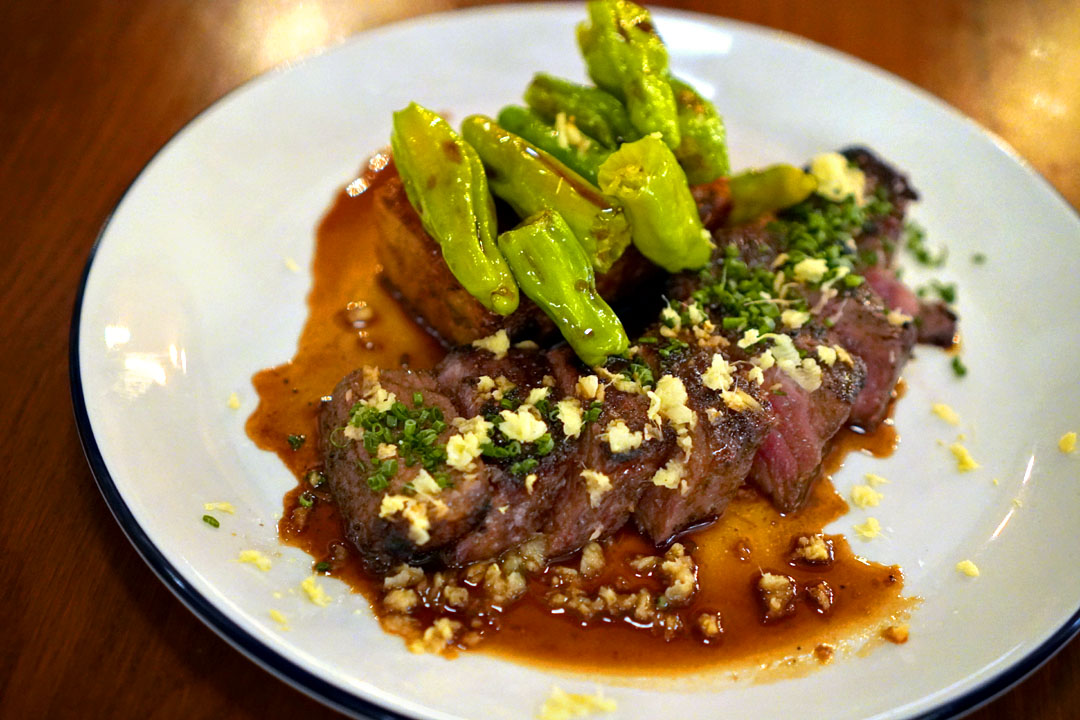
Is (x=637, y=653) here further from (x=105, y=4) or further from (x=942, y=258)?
(x=105, y=4)

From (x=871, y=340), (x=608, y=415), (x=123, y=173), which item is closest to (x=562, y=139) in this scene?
(x=608, y=415)

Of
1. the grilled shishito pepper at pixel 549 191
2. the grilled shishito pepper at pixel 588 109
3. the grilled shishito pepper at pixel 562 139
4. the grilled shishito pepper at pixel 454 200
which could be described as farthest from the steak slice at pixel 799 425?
the grilled shishito pepper at pixel 588 109

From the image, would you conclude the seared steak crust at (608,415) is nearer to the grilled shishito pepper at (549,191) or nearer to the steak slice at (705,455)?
the steak slice at (705,455)

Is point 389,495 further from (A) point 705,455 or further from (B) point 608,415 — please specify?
(A) point 705,455

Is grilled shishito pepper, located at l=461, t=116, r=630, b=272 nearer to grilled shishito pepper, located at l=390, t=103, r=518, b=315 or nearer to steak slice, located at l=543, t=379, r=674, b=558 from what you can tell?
grilled shishito pepper, located at l=390, t=103, r=518, b=315

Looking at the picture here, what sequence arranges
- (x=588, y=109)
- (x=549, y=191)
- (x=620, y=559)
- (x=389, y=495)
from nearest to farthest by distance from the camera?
(x=389, y=495), (x=620, y=559), (x=549, y=191), (x=588, y=109)

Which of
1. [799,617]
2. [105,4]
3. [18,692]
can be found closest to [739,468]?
[799,617]
